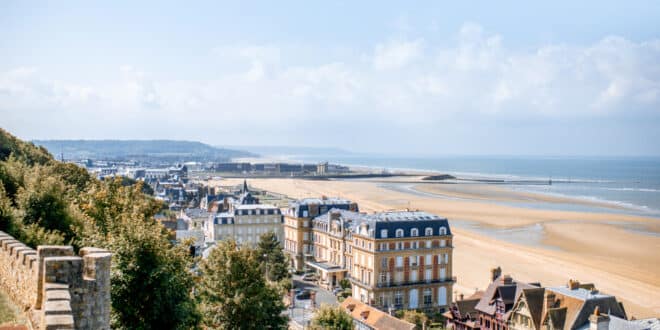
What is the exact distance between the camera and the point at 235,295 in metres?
26.1

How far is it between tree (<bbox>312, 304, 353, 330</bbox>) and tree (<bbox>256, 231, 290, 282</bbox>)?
16594mm

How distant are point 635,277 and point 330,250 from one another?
30536 mm

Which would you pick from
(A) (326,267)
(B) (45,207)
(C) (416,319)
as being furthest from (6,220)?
(A) (326,267)

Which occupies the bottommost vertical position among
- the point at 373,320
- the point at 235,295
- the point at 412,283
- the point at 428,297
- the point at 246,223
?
→ the point at 428,297

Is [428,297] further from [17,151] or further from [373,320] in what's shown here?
[17,151]

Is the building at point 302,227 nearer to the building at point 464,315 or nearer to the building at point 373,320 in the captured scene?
the building at point 373,320

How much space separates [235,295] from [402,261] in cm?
2446

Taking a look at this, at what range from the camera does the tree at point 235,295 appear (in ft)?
85.2

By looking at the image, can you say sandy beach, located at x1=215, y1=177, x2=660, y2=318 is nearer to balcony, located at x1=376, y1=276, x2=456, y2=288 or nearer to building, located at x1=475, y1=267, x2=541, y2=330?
balcony, located at x1=376, y1=276, x2=456, y2=288

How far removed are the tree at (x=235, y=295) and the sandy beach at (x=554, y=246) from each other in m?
29.7

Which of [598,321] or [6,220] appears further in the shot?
[598,321]

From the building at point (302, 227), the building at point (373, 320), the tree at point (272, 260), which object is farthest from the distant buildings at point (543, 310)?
the building at point (302, 227)

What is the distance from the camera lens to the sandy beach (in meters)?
54.6

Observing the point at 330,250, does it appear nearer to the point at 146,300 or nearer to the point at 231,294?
→ the point at 231,294
